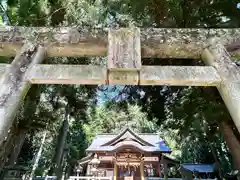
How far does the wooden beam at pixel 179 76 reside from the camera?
247cm

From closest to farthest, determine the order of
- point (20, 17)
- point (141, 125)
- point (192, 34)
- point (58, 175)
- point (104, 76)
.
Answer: point (104, 76), point (192, 34), point (20, 17), point (58, 175), point (141, 125)

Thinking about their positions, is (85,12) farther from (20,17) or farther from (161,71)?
(161,71)

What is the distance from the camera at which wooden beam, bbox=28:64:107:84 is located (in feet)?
8.04

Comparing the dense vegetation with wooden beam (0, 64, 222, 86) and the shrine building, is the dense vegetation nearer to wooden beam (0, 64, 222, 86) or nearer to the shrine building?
wooden beam (0, 64, 222, 86)

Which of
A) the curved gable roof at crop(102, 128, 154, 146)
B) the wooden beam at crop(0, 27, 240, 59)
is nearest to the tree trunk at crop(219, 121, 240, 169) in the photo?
the wooden beam at crop(0, 27, 240, 59)

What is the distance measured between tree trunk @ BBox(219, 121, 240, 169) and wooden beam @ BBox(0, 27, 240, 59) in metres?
3.84

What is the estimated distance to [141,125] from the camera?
2742 centimetres

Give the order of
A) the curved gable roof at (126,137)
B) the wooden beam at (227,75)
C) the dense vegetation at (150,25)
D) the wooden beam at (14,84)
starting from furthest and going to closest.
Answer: the curved gable roof at (126,137) → the dense vegetation at (150,25) → the wooden beam at (227,75) → the wooden beam at (14,84)

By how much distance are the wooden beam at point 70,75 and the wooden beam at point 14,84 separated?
113 millimetres

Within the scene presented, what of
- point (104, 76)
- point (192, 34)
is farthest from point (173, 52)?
point (104, 76)

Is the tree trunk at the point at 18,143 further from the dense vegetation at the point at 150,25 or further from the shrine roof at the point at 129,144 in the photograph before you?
the shrine roof at the point at 129,144

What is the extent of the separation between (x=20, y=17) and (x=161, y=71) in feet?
12.3

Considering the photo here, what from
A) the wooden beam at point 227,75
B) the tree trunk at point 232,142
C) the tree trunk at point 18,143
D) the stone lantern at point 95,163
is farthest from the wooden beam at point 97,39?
the stone lantern at point 95,163

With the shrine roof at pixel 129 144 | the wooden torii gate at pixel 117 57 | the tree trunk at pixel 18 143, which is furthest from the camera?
the shrine roof at pixel 129 144
